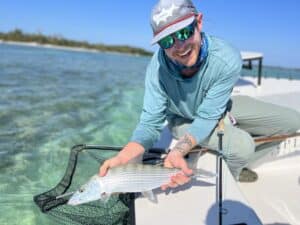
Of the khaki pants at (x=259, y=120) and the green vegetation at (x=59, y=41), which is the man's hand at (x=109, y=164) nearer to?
the khaki pants at (x=259, y=120)

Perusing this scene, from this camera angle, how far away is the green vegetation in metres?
61.1

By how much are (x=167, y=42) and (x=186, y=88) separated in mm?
497

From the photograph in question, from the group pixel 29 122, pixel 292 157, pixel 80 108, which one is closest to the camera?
pixel 292 157

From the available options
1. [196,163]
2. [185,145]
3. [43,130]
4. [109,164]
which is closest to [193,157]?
[196,163]

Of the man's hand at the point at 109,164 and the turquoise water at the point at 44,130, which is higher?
the man's hand at the point at 109,164

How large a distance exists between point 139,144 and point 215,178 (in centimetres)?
53

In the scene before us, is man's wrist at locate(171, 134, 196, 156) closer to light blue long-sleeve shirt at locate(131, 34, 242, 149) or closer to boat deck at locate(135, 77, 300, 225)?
light blue long-sleeve shirt at locate(131, 34, 242, 149)

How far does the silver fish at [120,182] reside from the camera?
6.09ft

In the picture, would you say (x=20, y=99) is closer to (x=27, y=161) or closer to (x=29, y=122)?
(x=29, y=122)

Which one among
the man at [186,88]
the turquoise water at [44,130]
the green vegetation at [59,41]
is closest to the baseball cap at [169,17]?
the man at [186,88]

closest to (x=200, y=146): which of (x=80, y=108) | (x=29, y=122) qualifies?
(x=29, y=122)

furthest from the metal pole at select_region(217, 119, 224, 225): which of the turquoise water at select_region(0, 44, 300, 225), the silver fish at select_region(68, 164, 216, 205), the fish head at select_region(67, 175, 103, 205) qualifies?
the turquoise water at select_region(0, 44, 300, 225)

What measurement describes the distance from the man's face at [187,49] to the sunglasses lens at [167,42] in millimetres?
25

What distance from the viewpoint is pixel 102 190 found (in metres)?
1.86
